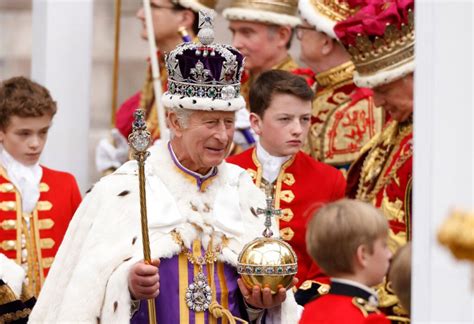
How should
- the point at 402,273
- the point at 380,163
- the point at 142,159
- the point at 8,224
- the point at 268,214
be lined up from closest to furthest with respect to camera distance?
the point at 402,273
the point at 142,159
the point at 268,214
the point at 380,163
the point at 8,224

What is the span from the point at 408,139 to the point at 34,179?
1867 mm

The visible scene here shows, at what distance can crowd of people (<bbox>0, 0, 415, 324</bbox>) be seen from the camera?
6.61 m

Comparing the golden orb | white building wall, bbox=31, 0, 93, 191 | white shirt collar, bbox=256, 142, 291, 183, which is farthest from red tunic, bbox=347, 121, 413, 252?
white building wall, bbox=31, 0, 93, 191

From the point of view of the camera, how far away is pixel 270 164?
8.23 m

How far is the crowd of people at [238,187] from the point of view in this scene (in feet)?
21.7

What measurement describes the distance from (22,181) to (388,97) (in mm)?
1845

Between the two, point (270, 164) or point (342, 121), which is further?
point (342, 121)

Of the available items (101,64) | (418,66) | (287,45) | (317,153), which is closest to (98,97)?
(101,64)

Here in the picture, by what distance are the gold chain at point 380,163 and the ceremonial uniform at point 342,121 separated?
789 millimetres

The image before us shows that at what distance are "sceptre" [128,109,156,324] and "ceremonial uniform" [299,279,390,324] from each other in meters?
0.71

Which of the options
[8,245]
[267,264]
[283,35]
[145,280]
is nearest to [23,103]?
[8,245]

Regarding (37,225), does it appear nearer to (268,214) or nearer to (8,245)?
(8,245)

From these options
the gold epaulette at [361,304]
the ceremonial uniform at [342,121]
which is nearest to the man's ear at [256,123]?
the ceremonial uniform at [342,121]

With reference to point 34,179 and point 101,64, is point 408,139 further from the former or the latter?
point 101,64
